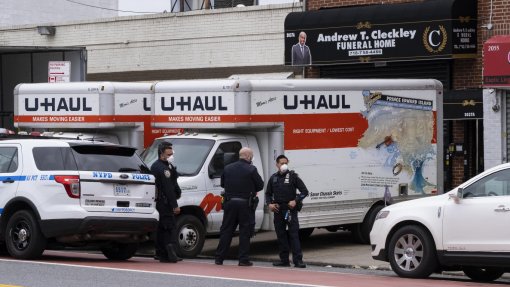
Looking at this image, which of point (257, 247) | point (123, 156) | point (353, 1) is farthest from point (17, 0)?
point (123, 156)

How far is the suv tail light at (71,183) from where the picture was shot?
15.8 m

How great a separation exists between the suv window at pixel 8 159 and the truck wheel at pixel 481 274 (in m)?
6.37

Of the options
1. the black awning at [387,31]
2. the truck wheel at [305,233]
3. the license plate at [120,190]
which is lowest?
the truck wheel at [305,233]

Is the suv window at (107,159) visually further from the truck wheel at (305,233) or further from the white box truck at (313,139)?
the truck wheel at (305,233)

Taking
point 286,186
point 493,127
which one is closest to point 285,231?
point 286,186

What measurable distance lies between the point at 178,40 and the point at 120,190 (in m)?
14.8

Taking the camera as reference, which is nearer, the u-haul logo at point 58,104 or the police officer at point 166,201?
the police officer at point 166,201

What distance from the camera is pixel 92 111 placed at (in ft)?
67.5

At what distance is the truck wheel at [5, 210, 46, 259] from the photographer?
1593 cm

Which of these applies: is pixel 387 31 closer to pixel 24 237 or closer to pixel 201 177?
pixel 201 177

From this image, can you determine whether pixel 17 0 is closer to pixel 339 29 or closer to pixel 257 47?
pixel 257 47

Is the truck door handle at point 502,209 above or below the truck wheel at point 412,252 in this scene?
above

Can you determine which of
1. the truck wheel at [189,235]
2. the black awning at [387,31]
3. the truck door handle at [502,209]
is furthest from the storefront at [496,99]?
the truck door handle at [502,209]

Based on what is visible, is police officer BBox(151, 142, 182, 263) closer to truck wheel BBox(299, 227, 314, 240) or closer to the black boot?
the black boot
